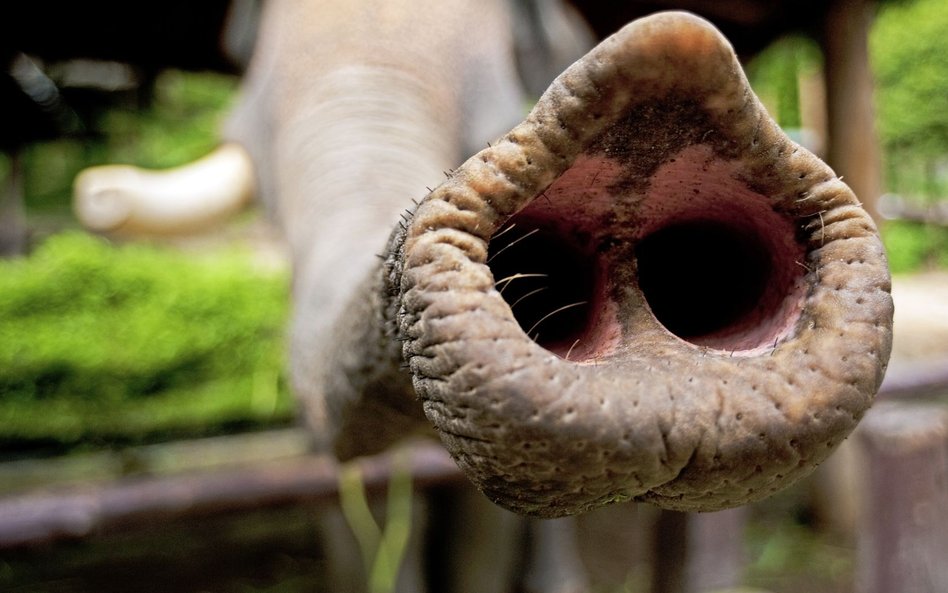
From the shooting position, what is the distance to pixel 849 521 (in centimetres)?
305

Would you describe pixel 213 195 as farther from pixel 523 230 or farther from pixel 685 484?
pixel 685 484

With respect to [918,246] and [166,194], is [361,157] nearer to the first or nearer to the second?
[166,194]

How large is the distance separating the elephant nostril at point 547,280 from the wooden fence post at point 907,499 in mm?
1236

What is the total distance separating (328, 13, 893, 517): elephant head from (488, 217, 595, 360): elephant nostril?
0.05 feet

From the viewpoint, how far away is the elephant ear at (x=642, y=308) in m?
0.42

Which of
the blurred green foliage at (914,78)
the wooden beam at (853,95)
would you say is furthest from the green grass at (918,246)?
the wooden beam at (853,95)

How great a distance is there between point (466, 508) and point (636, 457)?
1536mm

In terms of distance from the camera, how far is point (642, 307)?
507 millimetres

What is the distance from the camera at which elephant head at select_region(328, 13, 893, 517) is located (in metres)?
0.42

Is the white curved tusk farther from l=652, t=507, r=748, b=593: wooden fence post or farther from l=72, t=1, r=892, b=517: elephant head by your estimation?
l=652, t=507, r=748, b=593: wooden fence post

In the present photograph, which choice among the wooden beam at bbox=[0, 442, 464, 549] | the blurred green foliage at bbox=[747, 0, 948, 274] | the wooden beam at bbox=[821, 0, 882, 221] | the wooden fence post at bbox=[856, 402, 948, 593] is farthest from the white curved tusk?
the blurred green foliage at bbox=[747, 0, 948, 274]

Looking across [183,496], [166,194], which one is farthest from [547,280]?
[183,496]

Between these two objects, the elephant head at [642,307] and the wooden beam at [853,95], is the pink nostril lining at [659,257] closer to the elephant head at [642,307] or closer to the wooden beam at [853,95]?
the elephant head at [642,307]

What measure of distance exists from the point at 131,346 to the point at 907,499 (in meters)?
2.19
